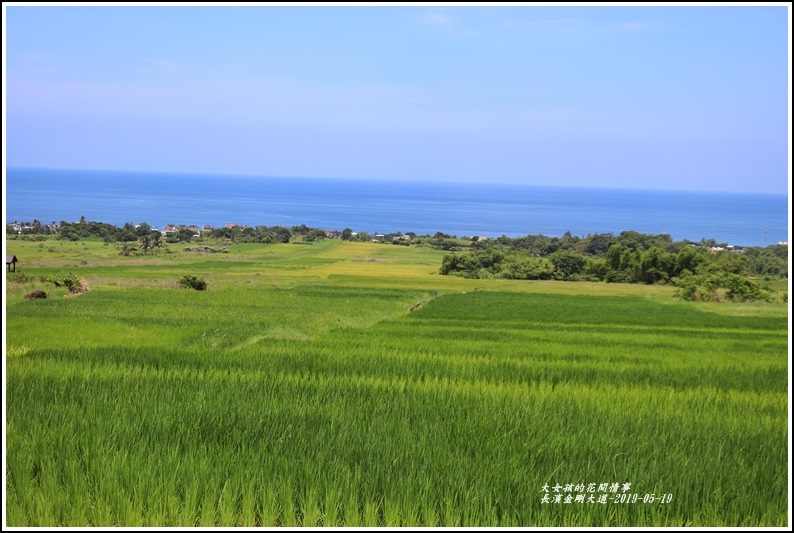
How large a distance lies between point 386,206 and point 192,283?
1865mm

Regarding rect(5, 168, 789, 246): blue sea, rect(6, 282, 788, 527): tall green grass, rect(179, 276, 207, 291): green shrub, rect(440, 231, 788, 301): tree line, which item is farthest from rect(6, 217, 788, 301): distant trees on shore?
rect(6, 282, 788, 527): tall green grass

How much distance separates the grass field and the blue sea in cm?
33

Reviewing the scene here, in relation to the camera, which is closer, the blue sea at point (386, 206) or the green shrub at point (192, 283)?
the blue sea at point (386, 206)

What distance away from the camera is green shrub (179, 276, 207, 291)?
556 centimetres

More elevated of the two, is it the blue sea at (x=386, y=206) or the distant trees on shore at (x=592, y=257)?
the blue sea at (x=386, y=206)

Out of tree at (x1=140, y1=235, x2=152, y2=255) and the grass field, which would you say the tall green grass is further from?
tree at (x1=140, y1=235, x2=152, y2=255)

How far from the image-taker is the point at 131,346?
13.9ft

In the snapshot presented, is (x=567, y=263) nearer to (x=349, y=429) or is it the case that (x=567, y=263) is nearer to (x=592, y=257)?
(x=592, y=257)

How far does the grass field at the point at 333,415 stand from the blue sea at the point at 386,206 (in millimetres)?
334

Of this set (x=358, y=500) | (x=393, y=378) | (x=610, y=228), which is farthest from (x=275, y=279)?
(x=358, y=500)

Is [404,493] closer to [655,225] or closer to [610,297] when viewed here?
[655,225]

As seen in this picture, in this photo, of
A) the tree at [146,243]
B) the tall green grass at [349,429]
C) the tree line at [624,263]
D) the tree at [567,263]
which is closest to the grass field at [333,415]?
the tall green grass at [349,429]

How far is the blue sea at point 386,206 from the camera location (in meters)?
4.26

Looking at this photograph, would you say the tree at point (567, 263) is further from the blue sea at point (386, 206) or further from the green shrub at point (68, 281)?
the green shrub at point (68, 281)
